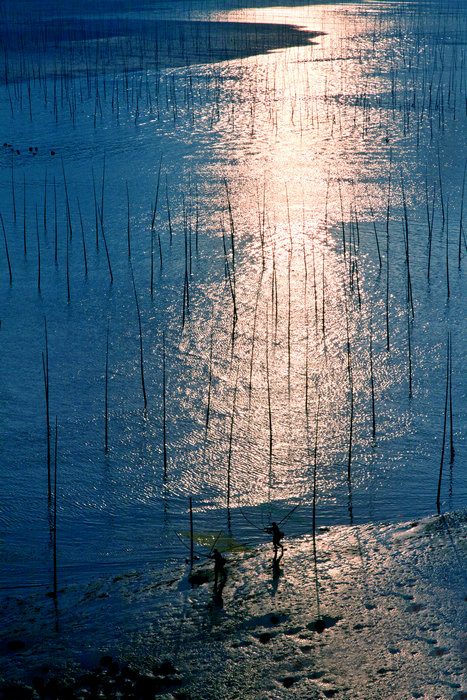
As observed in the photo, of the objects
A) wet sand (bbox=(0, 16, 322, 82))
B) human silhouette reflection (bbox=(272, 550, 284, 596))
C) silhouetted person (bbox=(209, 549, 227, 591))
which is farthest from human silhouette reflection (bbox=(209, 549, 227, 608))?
wet sand (bbox=(0, 16, 322, 82))

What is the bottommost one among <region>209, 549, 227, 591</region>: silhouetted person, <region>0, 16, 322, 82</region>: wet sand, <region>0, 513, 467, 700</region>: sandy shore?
<region>0, 513, 467, 700</region>: sandy shore

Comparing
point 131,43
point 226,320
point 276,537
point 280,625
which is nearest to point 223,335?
point 226,320

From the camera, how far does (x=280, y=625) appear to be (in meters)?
1.59

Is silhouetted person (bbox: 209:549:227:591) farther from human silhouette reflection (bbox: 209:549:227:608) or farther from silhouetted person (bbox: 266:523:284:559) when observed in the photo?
silhouetted person (bbox: 266:523:284:559)

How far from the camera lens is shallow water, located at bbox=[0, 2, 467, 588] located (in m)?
2.15

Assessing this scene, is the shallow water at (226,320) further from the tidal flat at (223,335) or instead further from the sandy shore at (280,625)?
the sandy shore at (280,625)

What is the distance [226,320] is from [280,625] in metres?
1.93

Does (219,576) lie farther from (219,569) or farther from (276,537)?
(276,537)

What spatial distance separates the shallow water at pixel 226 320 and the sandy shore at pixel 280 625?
155mm

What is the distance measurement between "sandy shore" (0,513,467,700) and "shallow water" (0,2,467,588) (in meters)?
0.15

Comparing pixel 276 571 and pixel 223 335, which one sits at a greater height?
pixel 223 335

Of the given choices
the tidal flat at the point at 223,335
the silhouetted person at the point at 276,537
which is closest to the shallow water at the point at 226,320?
the tidal flat at the point at 223,335

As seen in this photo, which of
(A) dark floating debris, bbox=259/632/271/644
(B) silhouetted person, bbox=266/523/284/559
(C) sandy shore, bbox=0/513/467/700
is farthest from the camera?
(B) silhouetted person, bbox=266/523/284/559

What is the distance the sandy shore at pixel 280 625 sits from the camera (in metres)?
1.44
